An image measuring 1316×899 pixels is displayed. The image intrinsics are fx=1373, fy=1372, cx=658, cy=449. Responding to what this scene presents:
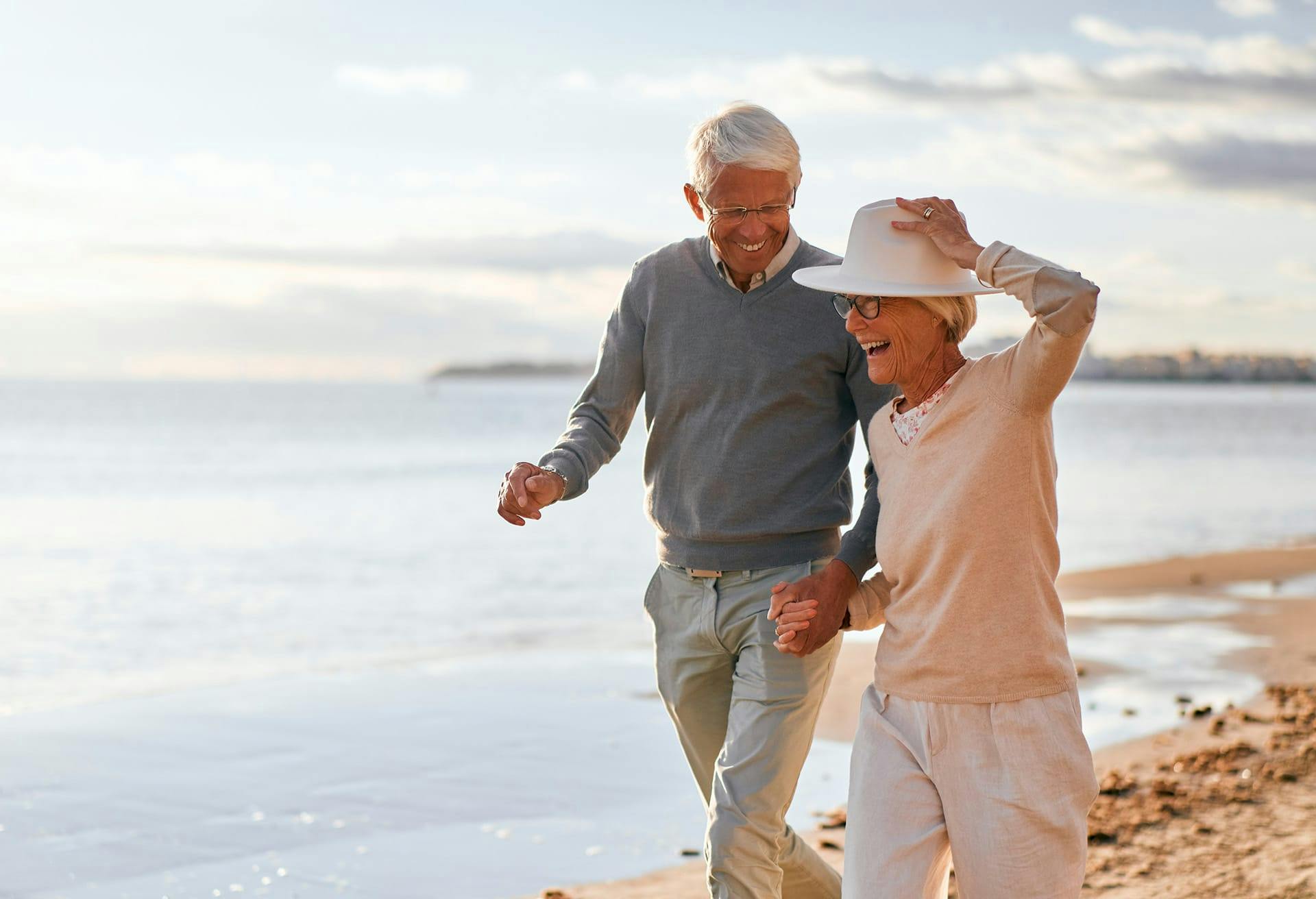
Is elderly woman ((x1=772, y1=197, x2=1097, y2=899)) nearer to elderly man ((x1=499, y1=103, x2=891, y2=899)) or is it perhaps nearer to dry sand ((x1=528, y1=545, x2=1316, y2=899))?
elderly man ((x1=499, y1=103, x2=891, y2=899))

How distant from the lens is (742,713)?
3322mm

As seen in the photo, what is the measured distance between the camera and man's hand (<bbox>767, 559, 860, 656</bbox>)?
300 cm

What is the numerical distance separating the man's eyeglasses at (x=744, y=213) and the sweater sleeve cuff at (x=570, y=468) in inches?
27.8

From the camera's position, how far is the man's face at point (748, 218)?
318 cm

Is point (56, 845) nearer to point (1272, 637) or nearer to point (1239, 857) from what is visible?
point (1239, 857)

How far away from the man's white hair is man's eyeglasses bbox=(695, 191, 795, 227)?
5 cm

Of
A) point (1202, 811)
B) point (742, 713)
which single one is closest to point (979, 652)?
point (742, 713)

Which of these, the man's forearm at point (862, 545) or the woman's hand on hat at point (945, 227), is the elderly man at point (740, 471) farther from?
the woman's hand on hat at point (945, 227)

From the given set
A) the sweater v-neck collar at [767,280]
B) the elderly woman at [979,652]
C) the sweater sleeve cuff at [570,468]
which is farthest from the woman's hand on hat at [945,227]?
the sweater sleeve cuff at [570,468]

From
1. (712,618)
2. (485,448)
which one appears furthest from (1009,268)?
(485,448)

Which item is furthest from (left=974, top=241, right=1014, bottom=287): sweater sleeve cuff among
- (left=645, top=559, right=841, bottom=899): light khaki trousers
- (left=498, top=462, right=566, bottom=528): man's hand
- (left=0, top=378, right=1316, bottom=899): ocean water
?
(left=0, top=378, right=1316, bottom=899): ocean water

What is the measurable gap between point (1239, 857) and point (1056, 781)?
8.83 feet

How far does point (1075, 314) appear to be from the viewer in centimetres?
240

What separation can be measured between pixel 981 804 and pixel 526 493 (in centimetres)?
125
